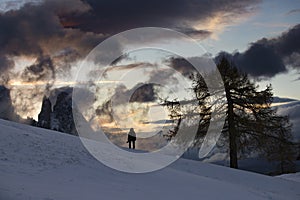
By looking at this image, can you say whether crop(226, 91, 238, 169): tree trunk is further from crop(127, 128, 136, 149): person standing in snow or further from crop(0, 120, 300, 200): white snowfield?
crop(127, 128, 136, 149): person standing in snow

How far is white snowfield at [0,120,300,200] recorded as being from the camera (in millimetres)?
11375

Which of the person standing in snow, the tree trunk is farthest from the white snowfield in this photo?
Answer: the person standing in snow

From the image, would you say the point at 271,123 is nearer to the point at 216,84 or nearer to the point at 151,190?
the point at 216,84

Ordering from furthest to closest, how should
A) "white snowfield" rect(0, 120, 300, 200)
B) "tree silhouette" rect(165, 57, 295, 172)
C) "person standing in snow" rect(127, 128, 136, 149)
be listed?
"person standing in snow" rect(127, 128, 136, 149), "tree silhouette" rect(165, 57, 295, 172), "white snowfield" rect(0, 120, 300, 200)

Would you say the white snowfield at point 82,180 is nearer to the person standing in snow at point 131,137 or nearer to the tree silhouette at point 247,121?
the tree silhouette at point 247,121

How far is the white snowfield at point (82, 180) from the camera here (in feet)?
37.3

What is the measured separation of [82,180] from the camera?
13383mm

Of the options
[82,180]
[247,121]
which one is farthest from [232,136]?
[82,180]

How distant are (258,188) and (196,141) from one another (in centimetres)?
769

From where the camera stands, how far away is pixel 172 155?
1010 inches

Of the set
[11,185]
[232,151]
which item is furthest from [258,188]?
[11,185]

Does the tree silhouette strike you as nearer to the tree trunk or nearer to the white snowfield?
the tree trunk

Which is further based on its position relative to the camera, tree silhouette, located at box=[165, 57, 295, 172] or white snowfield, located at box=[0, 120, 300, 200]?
tree silhouette, located at box=[165, 57, 295, 172]

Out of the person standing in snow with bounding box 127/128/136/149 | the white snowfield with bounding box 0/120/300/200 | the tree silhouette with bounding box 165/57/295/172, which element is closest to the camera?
the white snowfield with bounding box 0/120/300/200
